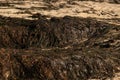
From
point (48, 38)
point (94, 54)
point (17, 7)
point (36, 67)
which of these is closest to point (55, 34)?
point (48, 38)

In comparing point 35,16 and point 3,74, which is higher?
point 3,74

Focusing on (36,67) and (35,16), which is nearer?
(36,67)

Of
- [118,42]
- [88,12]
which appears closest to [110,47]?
[118,42]

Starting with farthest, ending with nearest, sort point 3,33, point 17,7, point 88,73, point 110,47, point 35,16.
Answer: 1. point 17,7
2. point 35,16
3. point 3,33
4. point 110,47
5. point 88,73

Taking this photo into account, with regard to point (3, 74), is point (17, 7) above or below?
below

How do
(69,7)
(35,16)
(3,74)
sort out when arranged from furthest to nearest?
(69,7) < (35,16) < (3,74)

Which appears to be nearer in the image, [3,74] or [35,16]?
[3,74]

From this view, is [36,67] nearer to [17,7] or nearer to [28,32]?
[28,32]

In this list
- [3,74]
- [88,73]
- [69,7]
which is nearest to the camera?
[3,74]

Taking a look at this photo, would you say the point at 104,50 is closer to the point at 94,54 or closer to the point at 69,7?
the point at 94,54
